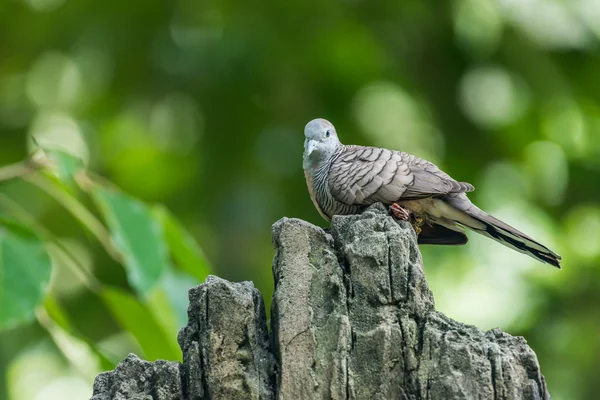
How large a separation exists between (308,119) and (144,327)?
5575 mm

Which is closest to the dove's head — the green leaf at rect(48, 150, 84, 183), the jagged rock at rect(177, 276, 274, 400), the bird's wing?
the bird's wing

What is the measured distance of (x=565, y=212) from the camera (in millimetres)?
12008

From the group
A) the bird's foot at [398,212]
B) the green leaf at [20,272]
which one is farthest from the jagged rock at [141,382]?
the green leaf at [20,272]

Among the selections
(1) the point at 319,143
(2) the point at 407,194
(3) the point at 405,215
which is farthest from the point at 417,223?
(1) the point at 319,143

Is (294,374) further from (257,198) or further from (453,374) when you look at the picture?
(257,198)

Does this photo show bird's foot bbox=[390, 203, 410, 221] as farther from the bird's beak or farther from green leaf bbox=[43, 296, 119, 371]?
green leaf bbox=[43, 296, 119, 371]

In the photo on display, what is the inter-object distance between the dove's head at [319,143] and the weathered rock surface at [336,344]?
2050mm

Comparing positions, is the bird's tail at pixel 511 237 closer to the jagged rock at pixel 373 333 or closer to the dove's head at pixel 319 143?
the dove's head at pixel 319 143

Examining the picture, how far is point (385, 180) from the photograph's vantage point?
5438 millimetres

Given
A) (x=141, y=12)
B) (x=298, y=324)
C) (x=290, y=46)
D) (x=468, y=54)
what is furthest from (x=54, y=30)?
(x=298, y=324)

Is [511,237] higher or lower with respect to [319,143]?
lower

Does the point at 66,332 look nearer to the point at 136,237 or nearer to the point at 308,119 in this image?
the point at 136,237

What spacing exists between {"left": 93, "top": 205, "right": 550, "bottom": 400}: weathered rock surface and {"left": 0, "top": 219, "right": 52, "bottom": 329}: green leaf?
1.94 metres

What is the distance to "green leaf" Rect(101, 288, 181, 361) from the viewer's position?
6953mm
